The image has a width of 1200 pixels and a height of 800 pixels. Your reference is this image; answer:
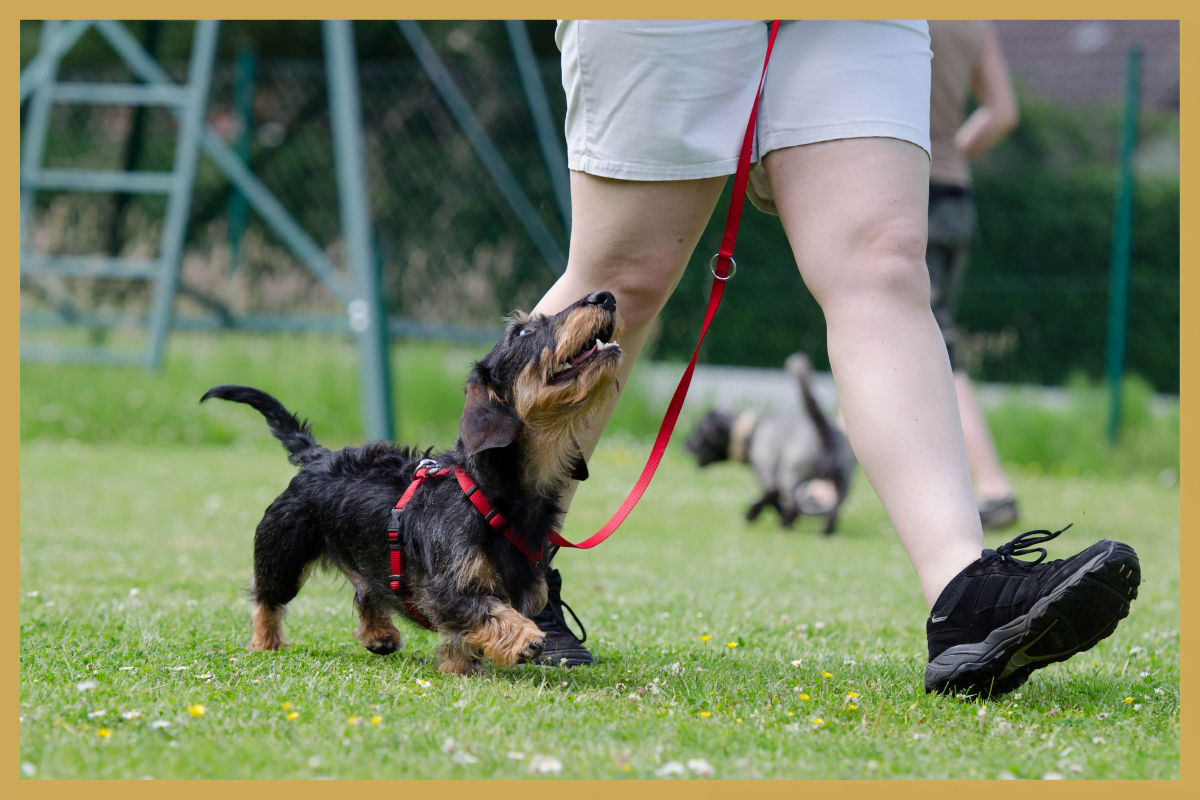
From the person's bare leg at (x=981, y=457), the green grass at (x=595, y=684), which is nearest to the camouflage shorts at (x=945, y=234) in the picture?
the person's bare leg at (x=981, y=457)

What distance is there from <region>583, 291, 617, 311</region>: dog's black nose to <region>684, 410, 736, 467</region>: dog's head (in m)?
4.87

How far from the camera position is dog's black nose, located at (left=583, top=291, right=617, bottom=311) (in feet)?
10.4

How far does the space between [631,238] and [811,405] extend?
3825 mm

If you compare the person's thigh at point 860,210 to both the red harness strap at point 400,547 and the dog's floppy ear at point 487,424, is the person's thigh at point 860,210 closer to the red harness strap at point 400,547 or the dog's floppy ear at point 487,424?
the dog's floppy ear at point 487,424

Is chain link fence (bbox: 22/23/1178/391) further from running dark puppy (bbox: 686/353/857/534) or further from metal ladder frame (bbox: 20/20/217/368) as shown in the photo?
running dark puppy (bbox: 686/353/857/534)

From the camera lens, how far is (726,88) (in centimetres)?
308

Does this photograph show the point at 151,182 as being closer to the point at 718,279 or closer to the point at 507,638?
the point at 718,279

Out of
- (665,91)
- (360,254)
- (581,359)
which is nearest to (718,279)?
(581,359)

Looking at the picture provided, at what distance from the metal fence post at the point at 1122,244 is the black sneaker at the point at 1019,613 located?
796 centimetres

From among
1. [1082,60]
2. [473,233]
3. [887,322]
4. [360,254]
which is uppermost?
[1082,60]

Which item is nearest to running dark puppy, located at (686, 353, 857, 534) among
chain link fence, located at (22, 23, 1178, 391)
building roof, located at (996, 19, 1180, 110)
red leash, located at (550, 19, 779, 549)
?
red leash, located at (550, 19, 779, 549)

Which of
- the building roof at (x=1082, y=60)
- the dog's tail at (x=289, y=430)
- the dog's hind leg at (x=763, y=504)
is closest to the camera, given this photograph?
the dog's tail at (x=289, y=430)

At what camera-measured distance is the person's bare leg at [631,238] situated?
3158 mm

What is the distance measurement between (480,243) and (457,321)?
49.6 inches
